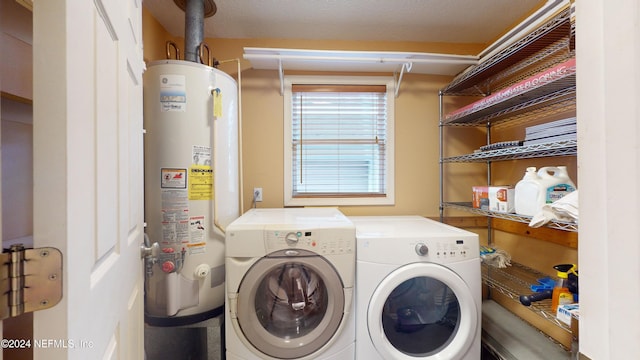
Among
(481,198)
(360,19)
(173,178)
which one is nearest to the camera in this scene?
(173,178)

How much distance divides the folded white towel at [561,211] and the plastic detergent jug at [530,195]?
103 mm

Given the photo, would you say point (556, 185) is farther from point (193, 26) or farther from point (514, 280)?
point (193, 26)

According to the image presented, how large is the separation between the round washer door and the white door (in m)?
1.02

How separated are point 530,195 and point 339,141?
126 cm

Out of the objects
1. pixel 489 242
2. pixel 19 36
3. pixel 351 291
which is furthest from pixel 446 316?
pixel 19 36

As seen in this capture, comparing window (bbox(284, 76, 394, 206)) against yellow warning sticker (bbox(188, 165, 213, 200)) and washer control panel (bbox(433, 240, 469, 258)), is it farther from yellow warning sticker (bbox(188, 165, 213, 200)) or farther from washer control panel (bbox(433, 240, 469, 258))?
washer control panel (bbox(433, 240, 469, 258))

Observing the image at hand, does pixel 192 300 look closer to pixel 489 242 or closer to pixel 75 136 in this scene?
pixel 75 136

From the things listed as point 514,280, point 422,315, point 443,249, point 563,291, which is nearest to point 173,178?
point 443,249

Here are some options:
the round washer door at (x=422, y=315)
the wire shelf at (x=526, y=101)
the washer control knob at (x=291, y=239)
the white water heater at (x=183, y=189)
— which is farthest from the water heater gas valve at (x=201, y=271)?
the wire shelf at (x=526, y=101)

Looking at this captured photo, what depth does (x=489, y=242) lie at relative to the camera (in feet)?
6.32

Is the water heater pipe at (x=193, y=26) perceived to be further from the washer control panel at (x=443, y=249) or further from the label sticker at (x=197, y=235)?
the washer control panel at (x=443, y=249)

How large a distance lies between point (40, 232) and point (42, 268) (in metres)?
0.05

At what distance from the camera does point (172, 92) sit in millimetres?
1311

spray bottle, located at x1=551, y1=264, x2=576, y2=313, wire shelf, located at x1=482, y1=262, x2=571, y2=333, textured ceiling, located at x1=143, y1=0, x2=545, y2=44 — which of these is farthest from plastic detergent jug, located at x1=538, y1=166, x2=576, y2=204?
textured ceiling, located at x1=143, y1=0, x2=545, y2=44
